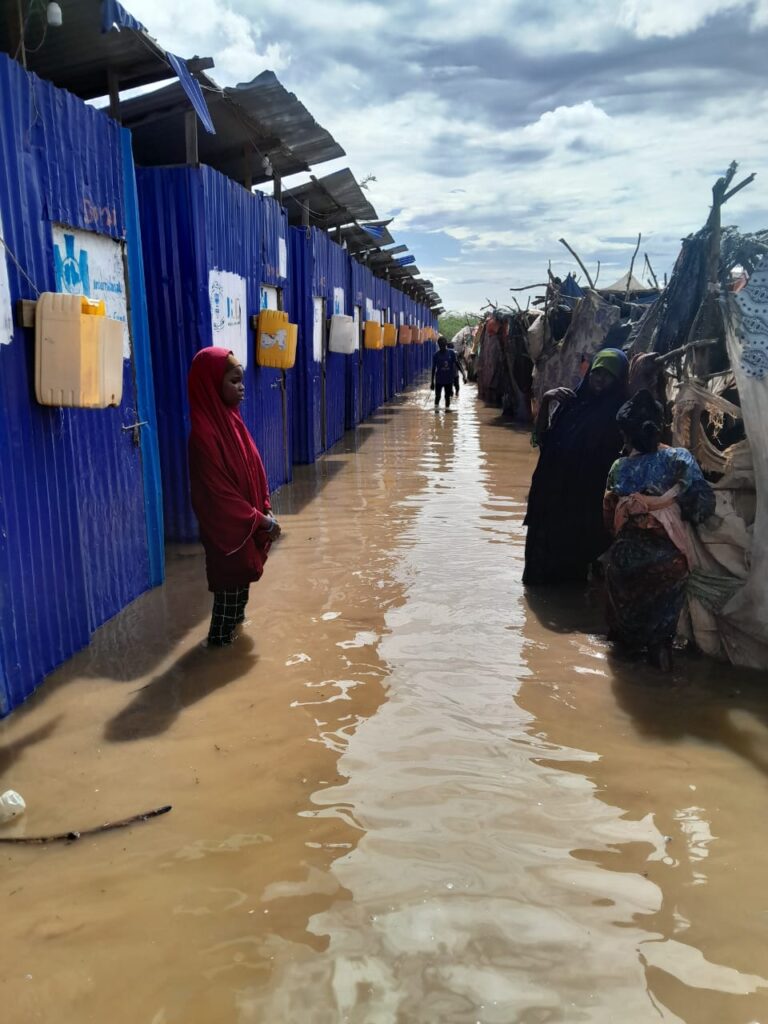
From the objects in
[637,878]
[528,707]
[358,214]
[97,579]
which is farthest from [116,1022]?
[358,214]

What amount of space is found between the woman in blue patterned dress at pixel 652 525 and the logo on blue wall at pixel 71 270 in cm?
317

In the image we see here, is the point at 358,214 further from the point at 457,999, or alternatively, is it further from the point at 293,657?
the point at 457,999

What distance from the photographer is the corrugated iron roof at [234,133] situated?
636cm

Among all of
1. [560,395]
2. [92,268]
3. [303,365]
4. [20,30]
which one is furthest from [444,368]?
[20,30]

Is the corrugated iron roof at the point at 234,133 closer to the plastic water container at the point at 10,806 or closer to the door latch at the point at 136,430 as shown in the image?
the door latch at the point at 136,430

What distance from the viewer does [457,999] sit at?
6.93 ft

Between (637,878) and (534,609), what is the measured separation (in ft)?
9.21

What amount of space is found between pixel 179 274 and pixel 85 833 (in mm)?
4826

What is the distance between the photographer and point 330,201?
12.0 meters

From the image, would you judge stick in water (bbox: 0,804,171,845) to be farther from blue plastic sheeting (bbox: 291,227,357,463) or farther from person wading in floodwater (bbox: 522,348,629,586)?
blue plastic sheeting (bbox: 291,227,357,463)

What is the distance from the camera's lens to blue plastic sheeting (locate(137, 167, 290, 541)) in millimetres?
6375

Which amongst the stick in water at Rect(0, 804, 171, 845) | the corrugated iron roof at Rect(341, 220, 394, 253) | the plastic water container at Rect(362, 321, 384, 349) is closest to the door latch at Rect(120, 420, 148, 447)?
the stick in water at Rect(0, 804, 171, 845)

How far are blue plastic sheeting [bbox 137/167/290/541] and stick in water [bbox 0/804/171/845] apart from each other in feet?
13.7

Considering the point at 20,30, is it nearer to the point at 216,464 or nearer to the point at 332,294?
the point at 216,464
